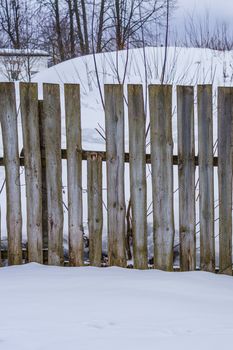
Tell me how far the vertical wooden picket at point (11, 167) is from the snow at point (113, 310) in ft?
0.77

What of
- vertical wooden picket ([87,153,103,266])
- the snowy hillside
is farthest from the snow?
the snowy hillside

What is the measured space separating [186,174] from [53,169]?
0.89m

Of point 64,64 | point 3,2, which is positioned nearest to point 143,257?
point 64,64

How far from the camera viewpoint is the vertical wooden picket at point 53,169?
299 cm

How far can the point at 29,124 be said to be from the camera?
9.93 feet

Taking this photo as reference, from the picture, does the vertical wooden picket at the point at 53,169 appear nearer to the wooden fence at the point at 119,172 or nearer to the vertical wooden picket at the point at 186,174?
the wooden fence at the point at 119,172

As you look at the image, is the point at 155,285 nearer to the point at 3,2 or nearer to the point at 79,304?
the point at 79,304

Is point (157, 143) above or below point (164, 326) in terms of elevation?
above

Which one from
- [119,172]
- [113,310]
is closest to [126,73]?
[119,172]

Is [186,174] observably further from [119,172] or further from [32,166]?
[32,166]

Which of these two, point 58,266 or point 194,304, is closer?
point 194,304

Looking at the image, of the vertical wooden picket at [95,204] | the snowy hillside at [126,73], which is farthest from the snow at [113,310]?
the snowy hillside at [126,73]

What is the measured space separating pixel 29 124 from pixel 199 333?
1.73 metres

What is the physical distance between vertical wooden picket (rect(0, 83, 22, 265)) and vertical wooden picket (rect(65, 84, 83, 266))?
1.17 feet
